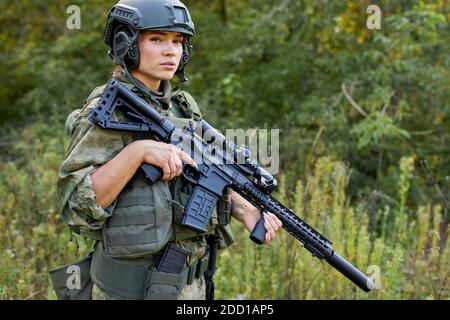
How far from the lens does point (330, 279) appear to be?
3754 millimetres

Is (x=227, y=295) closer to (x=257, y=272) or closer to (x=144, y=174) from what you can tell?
(x=257, y=272)

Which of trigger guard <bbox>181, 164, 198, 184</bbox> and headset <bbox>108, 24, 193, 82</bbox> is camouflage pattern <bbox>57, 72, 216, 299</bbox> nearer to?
headset <bbox>108, 24, 193, 82</bbox>

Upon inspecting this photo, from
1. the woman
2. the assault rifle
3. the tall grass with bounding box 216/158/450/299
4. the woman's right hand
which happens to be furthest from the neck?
the tall grass with bounding box 216/158/450/299

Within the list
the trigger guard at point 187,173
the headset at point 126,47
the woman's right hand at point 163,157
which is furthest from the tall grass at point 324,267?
the headset at point 126,47

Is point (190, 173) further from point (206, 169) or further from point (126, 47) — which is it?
point (126, 47)

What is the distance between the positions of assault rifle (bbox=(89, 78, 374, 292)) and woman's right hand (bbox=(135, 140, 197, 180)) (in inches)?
1.6

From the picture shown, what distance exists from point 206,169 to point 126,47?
0.57 metres

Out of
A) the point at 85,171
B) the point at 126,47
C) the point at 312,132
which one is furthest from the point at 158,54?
the point at 312,132

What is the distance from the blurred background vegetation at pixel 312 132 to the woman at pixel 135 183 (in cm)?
135

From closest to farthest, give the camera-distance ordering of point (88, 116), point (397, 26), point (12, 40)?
1. point (88, 116)
2. point (397, 26)
3. point (12, 40)

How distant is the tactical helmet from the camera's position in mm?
2326

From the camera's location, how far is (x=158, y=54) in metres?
2.37

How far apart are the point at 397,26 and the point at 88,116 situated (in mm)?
3881

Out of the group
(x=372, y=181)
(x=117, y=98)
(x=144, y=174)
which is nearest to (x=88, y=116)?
(x=117, y=98)
